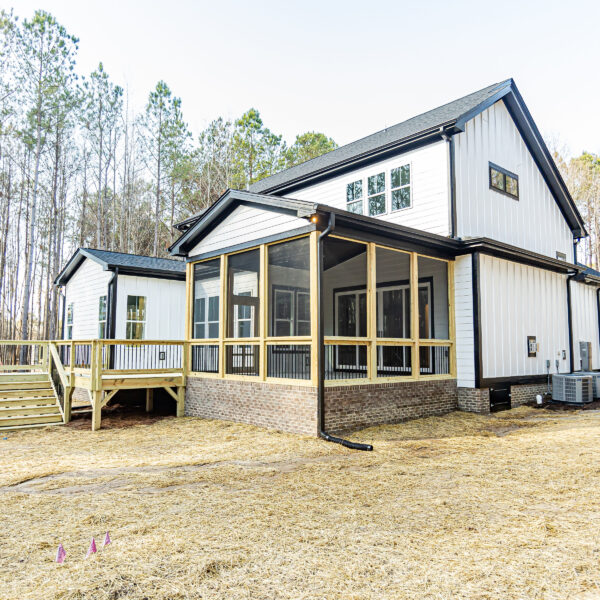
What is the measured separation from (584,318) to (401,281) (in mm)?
5863

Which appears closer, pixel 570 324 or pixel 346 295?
pixel 570 324

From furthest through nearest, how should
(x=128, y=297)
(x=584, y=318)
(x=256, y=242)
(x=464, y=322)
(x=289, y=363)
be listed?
1. (x=584, y=318)
2. (x=128, y=297)
3. (x=464, y=322)
4. (x=256, y=242)
5. (x=289, y=363)

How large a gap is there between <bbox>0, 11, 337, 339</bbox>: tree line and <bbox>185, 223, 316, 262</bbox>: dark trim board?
12138 millimetres

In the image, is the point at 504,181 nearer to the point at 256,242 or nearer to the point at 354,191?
the point at 354,191

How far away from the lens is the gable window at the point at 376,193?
36.8 feet

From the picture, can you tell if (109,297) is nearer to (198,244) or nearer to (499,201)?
(198,244)

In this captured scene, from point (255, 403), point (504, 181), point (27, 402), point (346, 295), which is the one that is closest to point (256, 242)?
point (255, 403)

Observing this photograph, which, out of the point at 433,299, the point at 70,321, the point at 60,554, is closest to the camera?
the point at 60,554

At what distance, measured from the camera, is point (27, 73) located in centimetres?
1877

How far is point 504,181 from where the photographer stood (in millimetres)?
11406

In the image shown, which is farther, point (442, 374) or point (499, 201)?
point (499, 201)

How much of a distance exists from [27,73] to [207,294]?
14.5 m

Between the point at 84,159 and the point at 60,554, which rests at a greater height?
the point at 84,159

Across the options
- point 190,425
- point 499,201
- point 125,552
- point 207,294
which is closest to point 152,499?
point 125,552
